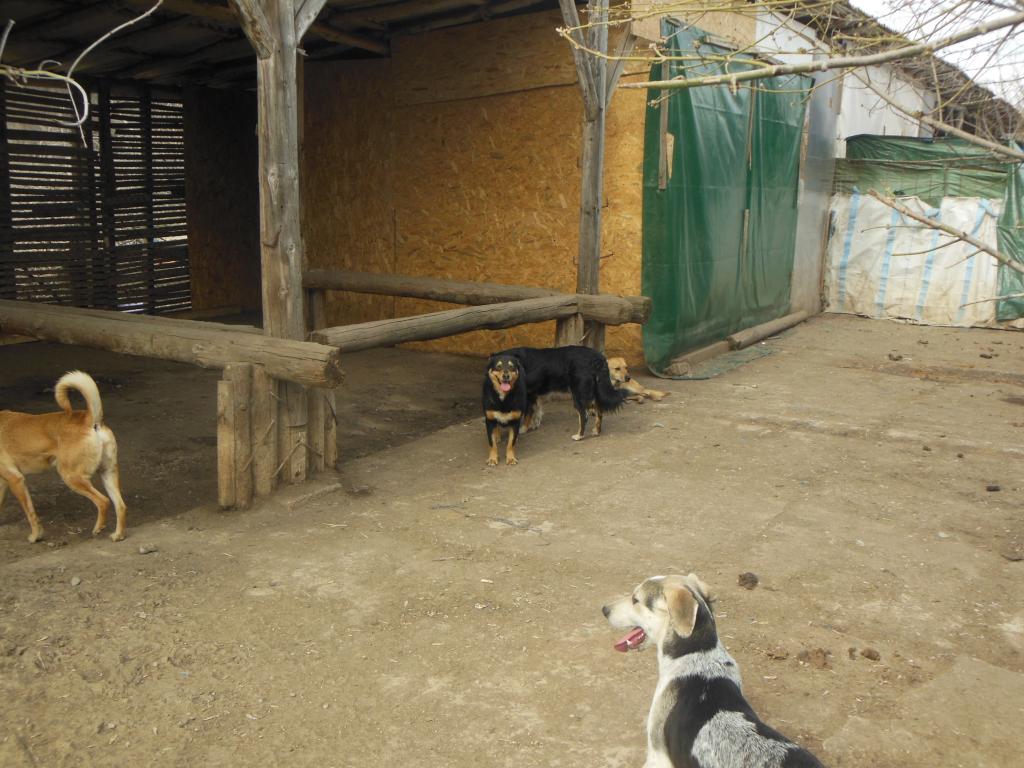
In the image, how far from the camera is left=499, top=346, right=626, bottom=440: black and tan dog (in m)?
7.43

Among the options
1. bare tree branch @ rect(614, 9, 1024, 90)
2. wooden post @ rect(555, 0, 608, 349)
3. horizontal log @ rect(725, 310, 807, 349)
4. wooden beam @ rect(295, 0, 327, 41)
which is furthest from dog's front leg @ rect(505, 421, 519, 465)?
horizontal log @ rect(725, 310, 807, 349)

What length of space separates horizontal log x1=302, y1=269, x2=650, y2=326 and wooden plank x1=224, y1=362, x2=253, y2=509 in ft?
12.0

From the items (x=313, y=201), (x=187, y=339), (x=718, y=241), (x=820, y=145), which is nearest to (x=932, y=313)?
(x=820, y=145)

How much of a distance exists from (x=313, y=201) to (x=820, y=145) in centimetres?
765

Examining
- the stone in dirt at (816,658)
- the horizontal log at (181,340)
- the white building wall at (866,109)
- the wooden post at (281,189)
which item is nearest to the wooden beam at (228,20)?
the wooden post at (281,189)

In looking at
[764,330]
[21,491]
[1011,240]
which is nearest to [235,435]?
[21,491]

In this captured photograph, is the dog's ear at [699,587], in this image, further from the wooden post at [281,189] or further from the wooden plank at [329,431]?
the wooden plank at [329,431]

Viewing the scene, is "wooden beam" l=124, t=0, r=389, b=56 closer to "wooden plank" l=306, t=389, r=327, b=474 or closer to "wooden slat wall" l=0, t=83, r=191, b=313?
"wooden plank" l=306, t=389, r=327, b=474

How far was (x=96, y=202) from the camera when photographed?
1252cm

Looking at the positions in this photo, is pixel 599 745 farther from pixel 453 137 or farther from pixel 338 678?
pixel 453 137

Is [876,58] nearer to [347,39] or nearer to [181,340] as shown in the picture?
[181,340]

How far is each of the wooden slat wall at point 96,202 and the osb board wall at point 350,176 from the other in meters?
2.69

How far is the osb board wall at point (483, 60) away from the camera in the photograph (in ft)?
32.1

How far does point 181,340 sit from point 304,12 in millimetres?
2221
